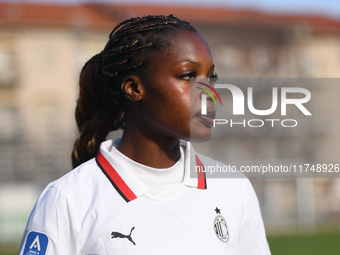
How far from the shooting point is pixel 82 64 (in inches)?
754

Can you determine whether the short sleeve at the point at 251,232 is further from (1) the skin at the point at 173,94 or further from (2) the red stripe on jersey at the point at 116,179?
(2) the red stripe on jersey at the point at 116,179

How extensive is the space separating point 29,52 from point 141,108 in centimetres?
1876

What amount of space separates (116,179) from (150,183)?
0.14 metres

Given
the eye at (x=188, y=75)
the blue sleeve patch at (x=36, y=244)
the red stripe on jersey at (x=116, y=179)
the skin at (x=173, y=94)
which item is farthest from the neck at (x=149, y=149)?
the blue sleeve patch at (x=36, y=244)

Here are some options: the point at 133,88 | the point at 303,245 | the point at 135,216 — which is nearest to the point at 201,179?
the point at 135,216

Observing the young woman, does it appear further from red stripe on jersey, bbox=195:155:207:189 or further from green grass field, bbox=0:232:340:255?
green grass field, bbox=0:232:340:255

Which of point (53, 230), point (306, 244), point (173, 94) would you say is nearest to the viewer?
point (53, 230)

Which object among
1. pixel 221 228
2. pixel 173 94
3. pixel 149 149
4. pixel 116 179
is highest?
pixel 173 94

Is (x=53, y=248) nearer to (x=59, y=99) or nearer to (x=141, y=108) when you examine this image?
(x=141, y=108)

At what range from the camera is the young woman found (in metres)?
1.57

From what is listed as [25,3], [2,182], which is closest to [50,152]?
[2,182]

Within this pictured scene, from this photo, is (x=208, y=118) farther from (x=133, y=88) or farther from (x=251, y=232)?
(x=251, y=232)

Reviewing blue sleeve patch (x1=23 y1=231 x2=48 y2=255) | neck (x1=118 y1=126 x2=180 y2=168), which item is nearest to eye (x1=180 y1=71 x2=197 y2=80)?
neck (x1=118 y1=126 x2=180 y2=168)

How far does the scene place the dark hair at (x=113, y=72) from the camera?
177 cm
